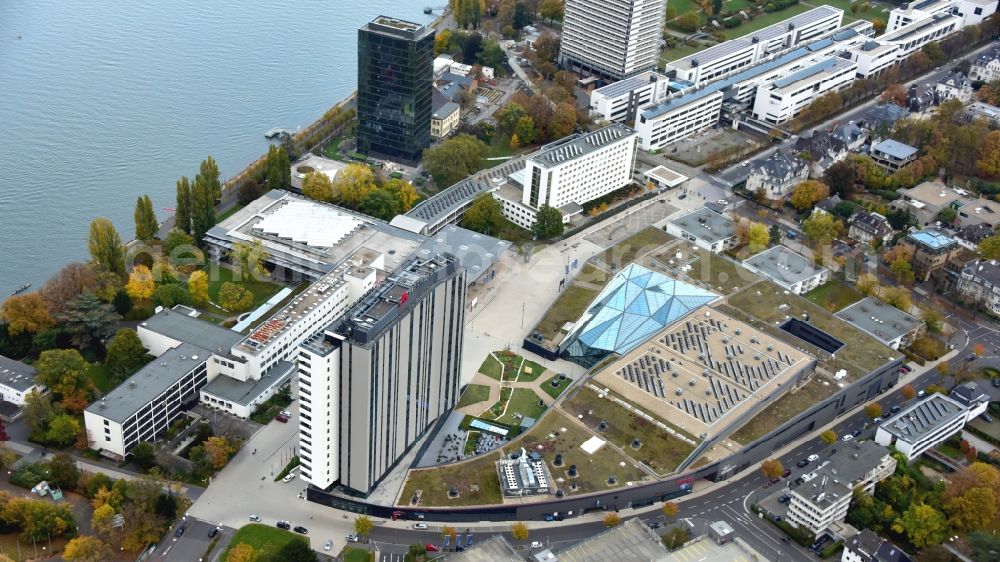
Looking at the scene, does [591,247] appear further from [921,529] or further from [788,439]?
[921,529]

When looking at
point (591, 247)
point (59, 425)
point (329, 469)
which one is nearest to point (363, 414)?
point (329, 469)

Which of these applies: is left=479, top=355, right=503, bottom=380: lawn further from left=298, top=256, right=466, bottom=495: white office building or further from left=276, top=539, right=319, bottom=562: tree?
left=276, top=539, right=319, bottom=562: tree

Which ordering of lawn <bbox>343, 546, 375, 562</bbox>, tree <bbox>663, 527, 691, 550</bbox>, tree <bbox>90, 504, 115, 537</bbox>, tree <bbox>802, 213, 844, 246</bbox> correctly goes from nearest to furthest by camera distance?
tree <bbox>90, 504, 115, 537</bbox>
lawn <bbox>343, 546, 375, 562</bbox>
tree <bbox>663, 527, 691, 550</bbox>
tree <bbox>802, 213, 844, 246</bbox>

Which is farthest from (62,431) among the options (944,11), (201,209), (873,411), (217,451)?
(944,11)

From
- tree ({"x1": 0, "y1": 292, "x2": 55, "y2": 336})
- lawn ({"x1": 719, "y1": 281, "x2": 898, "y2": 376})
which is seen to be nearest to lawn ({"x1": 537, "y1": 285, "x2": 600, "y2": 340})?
lawn ({"x1": 719, "y1": 281, "x2": 898, "y2": 376})

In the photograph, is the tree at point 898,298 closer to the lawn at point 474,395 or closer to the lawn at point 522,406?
the lawn at point 522,406

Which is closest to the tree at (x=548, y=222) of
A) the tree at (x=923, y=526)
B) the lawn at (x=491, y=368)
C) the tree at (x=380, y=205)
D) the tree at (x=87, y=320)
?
the tree at (x=380, y=205)
